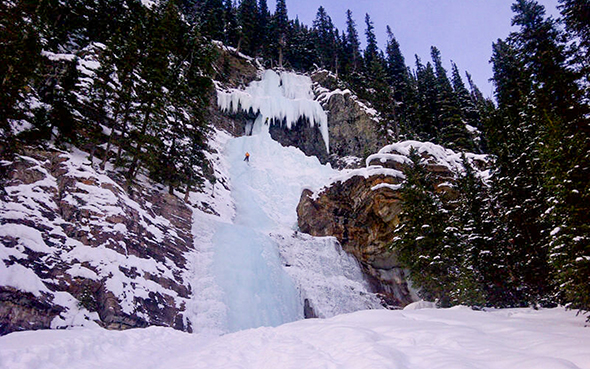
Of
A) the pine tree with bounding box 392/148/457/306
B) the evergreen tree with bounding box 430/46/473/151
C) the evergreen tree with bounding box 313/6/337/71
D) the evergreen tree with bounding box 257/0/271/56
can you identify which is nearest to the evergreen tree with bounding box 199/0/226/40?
the evergreen tree with bounding box 257/0/271/56

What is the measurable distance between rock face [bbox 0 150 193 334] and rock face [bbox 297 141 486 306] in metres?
12.9

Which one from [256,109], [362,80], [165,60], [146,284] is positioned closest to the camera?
[146,284]

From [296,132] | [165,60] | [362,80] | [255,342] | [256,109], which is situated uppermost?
[362,80]

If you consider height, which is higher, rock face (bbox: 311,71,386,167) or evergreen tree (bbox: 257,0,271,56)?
evergreen tree (bbox: 257,0,271,56)

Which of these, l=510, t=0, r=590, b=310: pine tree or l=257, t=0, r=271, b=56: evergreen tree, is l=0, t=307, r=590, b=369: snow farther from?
l=257, t=0, r=271, b=56: evergreen tree

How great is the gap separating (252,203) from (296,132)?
53.8ft

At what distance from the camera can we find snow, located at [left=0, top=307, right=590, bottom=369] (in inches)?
167

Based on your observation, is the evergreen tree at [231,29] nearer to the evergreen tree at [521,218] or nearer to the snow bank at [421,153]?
the snow bank at [421,153]

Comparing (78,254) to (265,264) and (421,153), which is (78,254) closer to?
(265,264)

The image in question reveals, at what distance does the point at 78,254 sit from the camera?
10.9 m

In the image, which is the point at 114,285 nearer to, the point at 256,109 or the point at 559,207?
the point at 559,207

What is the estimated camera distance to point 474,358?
426cm

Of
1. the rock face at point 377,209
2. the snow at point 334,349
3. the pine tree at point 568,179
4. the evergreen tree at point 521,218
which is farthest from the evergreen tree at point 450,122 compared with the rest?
the snow at point 334,349

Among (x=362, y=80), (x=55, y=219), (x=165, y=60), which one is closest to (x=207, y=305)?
(x=55, y=219)
